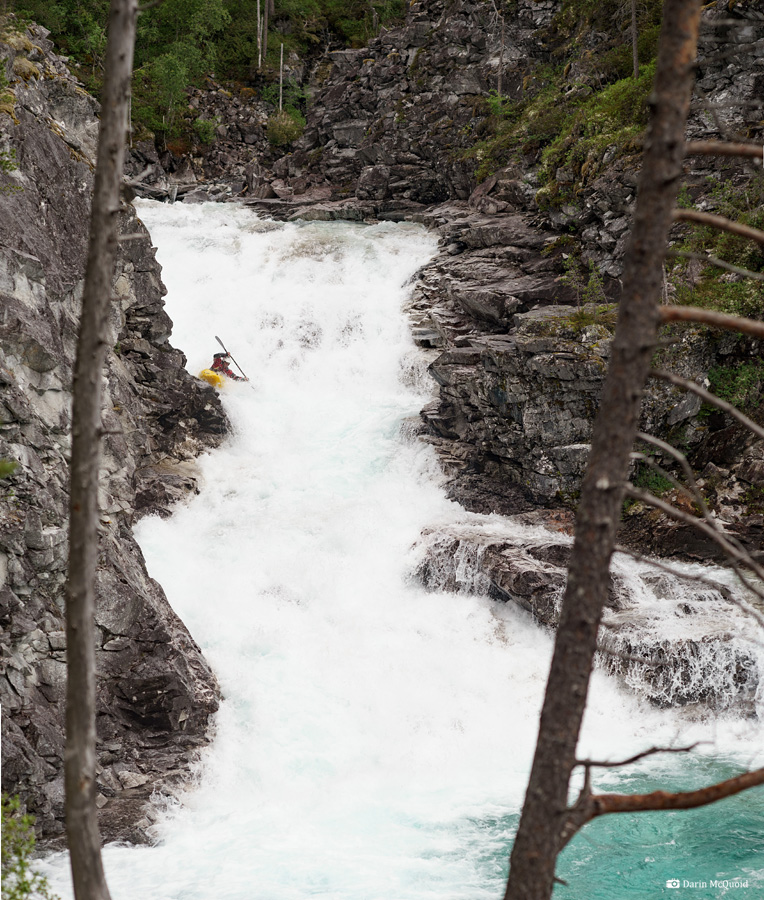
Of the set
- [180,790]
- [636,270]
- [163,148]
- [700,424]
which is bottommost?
[180,790]

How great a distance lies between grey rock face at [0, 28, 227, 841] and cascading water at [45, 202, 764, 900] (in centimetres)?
72

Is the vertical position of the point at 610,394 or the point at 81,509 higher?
the point at 610,394

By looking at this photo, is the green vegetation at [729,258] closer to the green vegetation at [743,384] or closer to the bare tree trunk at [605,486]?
the green vegetation at [743,384]

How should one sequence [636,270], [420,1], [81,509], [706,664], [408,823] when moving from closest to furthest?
[636,270] < [81,509] < [408,823] < [706,664] < [420,1]

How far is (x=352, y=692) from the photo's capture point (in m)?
11.4

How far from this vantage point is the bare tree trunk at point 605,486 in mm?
3240

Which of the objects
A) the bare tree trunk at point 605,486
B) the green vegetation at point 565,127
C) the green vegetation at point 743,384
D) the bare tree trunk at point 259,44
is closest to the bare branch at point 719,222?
the bare tree trunk at point 605,486

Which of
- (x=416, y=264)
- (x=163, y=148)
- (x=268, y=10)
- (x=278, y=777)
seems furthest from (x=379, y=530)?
(x=268, y=10)

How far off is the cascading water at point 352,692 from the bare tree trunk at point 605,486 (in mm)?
5329

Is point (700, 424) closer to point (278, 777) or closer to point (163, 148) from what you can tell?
point (278, 777)

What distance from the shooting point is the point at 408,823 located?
29.8ft

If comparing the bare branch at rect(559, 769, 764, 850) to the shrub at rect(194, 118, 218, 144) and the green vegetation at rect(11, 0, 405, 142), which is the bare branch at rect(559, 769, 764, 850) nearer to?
the green vegetation at rect(11, 0, 405, 142)

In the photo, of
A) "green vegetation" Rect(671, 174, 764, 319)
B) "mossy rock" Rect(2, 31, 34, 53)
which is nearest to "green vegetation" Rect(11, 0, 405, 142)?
"mossy rock" Rect(2, 31, 34, 53)

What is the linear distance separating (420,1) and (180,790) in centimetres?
3275
